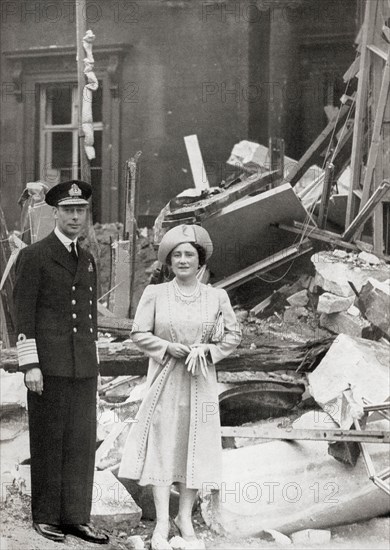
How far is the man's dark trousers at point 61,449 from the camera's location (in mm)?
3416

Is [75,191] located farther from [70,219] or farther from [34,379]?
[34,379]

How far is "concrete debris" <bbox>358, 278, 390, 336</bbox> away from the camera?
4871 millimetres

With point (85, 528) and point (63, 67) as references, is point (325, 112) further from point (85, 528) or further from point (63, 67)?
point (85, 528)

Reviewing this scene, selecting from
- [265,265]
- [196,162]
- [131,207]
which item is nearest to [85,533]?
[131,207]

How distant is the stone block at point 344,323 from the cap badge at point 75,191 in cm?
214

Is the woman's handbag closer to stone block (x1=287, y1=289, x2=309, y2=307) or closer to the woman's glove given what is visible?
the woman's glove

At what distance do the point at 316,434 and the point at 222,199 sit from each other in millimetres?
1477

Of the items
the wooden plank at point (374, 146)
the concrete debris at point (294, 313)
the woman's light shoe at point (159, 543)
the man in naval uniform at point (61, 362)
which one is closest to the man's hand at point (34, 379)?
the man in naval uniform at point (61, 362)

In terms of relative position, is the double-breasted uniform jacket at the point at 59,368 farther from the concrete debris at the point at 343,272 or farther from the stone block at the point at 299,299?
the concrete debris at the point at 343,272

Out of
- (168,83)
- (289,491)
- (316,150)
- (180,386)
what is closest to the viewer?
(180,386)

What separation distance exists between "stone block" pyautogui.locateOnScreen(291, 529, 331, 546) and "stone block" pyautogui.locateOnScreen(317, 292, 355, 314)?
1392mm

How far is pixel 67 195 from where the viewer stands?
328cm

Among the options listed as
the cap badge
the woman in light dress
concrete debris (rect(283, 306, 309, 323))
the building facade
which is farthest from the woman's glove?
the building facade

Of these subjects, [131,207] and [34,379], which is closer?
[34,379]
